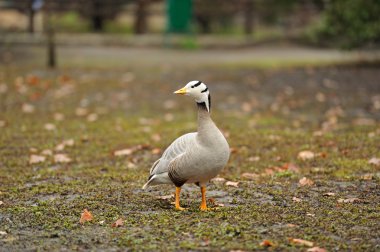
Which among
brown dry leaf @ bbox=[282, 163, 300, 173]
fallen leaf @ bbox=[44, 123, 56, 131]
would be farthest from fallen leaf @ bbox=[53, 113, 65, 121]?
brown dry leaf @ bbox=[282, 163, 300, 173]

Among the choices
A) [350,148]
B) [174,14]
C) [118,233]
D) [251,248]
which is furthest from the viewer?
[174,14]

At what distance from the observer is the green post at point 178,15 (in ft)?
71.5

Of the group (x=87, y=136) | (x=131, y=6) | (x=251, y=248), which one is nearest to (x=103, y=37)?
(x=131, y=6)

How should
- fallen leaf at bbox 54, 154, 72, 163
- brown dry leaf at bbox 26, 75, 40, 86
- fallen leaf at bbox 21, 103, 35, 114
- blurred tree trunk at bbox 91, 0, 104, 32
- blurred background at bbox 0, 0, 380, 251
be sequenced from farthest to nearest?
blurred tree trunk at bbox 91, 0, 104, 32 < brown dry leaf at bbox 26, 75, 40, 86 < fallen leaf at bbox 21, 103, 35, 114 < fallen leaf at bbox 54, 154, 72, 163 < blurred background at bbox 0, 0, 380, 251

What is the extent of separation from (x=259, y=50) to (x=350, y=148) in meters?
14.4

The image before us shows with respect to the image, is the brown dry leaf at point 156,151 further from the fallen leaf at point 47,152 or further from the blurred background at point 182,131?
the fallen leaf at point 47,152

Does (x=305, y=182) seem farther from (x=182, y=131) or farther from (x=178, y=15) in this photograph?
(x=178, y=15)

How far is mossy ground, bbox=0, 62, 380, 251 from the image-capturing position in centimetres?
479

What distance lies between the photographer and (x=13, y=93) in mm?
13523

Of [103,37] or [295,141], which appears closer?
[295,141]

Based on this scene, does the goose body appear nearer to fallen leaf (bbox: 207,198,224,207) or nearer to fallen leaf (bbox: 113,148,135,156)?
fallen leaf (bbox: 207,198,224,207)

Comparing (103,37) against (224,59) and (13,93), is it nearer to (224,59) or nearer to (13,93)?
(224,59)

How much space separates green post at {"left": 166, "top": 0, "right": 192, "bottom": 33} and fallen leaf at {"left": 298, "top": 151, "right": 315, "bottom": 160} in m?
14.5

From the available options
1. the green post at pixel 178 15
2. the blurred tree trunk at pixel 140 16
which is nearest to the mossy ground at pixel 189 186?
the green post at pixel 178 15
